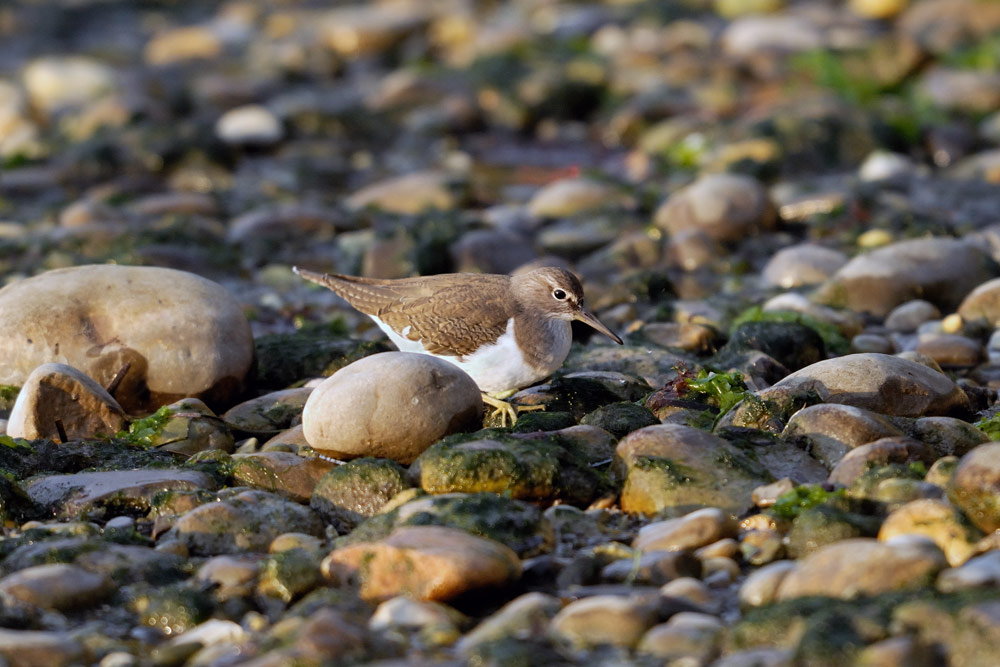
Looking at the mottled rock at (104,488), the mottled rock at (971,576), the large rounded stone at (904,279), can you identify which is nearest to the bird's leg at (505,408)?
the mottled rock at (104,488)

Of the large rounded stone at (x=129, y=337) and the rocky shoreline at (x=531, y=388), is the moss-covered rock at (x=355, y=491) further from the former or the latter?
Result: the large rounded stone at (x=129, y=337)

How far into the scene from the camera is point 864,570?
4.34 meters

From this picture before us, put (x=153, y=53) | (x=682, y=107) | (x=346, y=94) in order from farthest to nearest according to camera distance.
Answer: (x=153, y=53) < (x=346, y=94) < (x=682, y=107)

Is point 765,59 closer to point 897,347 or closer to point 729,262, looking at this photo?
point 729,262

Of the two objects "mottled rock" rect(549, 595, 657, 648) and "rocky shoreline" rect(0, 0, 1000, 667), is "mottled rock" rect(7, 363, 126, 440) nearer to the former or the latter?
"rocky shoreline" rect(0, 0, 1000, 667)

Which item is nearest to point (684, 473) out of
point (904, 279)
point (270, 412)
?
point (270, 412)

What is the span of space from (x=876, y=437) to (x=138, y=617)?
337 cm

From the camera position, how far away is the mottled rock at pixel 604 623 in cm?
427

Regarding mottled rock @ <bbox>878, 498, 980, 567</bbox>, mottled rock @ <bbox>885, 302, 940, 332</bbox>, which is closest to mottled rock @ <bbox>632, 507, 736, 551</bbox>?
mottled rock @ <bbox>878, 498, 980, 567</bbox>

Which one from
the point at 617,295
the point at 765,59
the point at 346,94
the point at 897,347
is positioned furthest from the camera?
the point at 346,94

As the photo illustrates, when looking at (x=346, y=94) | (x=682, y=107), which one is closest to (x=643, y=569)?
(x=682, y=107)

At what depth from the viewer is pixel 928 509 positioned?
15.8ft

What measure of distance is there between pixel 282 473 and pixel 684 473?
193 centimetres

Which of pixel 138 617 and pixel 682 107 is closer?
pixel 138 617
